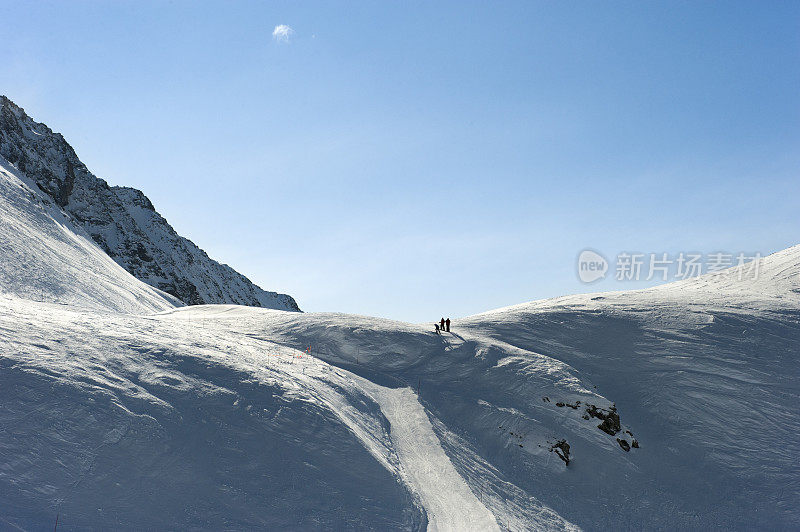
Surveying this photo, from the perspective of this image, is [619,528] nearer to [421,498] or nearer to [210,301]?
[421,498]

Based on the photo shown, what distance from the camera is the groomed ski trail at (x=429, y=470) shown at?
18.6 metres

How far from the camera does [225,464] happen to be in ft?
57.8

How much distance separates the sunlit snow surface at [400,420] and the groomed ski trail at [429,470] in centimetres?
10

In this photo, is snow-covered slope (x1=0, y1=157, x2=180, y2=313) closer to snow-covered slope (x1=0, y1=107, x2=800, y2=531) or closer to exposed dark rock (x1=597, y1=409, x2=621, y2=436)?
snow-covered slope (x1=0, y1=107, x2=800, y2=531)

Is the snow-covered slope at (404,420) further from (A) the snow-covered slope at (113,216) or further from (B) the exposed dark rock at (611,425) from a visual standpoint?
(A) the snow-covered slope at (113,216)

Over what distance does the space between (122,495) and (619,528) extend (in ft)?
61.2

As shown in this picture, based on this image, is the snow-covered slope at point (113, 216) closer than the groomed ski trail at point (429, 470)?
No

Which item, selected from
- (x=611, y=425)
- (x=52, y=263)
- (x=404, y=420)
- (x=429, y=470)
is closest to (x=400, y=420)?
(x=404, y=420)

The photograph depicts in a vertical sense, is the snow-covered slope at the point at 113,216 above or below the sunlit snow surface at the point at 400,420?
above

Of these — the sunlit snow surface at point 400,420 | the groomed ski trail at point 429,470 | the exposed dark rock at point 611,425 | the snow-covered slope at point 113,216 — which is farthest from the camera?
the snow-covered slope at point 113,216

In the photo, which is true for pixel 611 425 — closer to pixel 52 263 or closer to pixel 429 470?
pixel 429 470

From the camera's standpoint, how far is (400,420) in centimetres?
2475

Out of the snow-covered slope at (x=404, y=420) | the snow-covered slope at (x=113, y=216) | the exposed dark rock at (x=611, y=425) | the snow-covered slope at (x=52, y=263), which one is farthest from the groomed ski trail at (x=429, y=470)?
the snow-covered slope at (x=113, y=216)

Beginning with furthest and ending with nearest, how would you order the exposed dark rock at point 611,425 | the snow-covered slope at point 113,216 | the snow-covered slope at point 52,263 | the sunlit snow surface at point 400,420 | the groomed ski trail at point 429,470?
the snow-covered slope at point 113,216 < the snow-covered slope at point 52,263 < the exposed dark rock at point 611,425 < the groomed ski trail at point 429,470 < the sunlit snow surface at point 400,420
